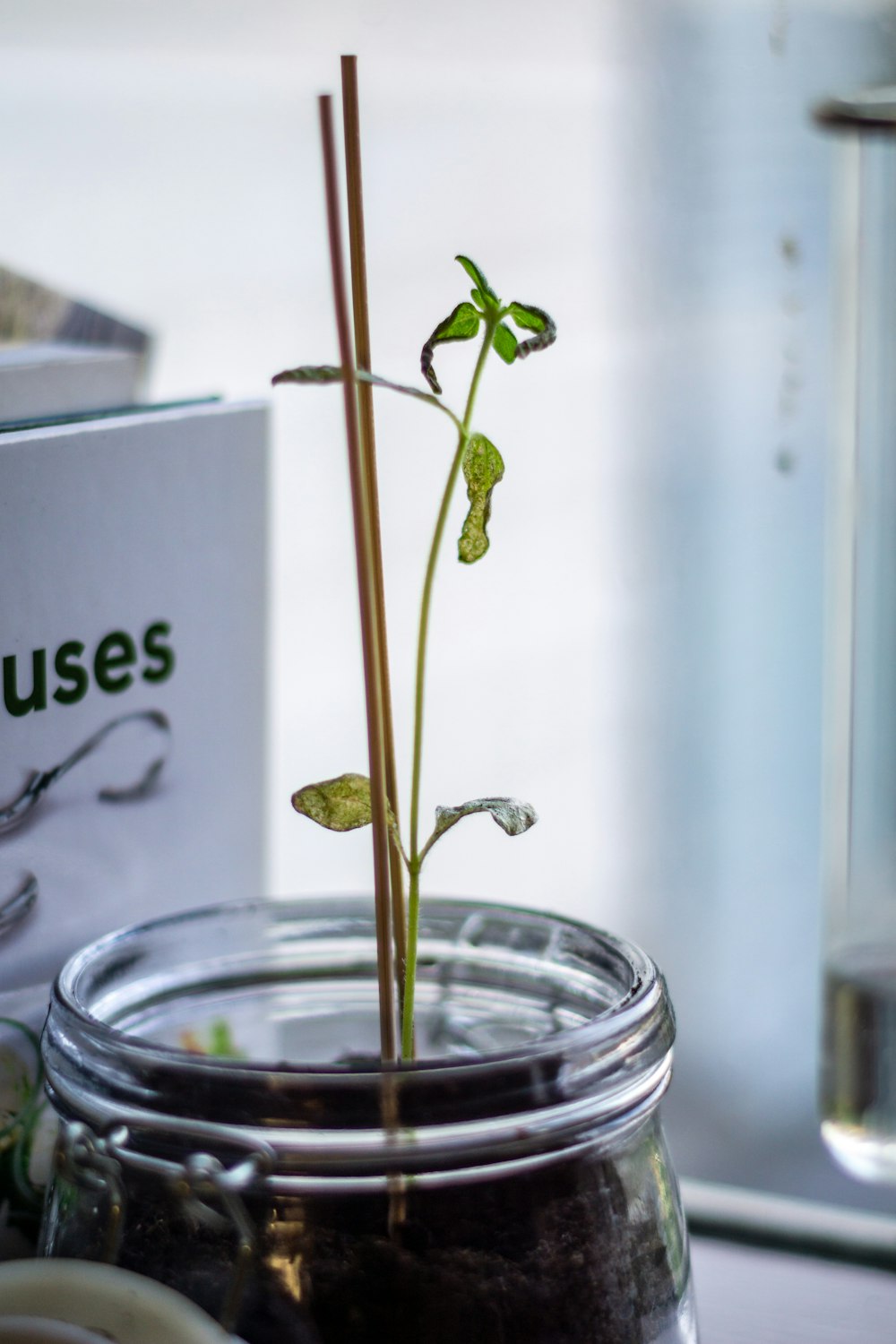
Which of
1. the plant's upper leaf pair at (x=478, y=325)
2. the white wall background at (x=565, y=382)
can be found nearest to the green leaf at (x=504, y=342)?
the plant's upper leaf pair at (x=478, y=325)

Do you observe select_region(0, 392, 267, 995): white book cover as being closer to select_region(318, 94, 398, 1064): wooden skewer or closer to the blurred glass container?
select_region(318, 94, 398, 1064): wooden skewer

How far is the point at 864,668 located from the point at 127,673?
0.28 meters

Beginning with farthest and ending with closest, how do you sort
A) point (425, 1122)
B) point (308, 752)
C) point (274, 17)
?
point (308, 752) → point (274, 17) → point (425, 1122)

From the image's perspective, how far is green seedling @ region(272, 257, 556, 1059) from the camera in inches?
11.6

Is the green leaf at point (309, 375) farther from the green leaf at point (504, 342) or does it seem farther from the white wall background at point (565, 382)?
the white wall background at point (565, 382)

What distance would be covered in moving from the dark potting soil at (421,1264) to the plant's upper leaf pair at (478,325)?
164 mm

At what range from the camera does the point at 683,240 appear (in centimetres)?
57

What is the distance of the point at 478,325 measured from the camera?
1.03 ft

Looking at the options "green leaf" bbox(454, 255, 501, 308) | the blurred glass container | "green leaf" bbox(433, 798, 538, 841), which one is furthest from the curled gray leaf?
the blurred glass container

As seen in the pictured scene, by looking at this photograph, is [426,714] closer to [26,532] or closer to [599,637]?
→ [599,637]

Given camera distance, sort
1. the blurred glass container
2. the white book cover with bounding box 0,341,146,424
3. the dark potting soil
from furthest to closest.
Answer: the blurred glass container
the white book cover with bounding box 0,341,146,424
the dark potting soil

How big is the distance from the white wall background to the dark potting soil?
314mm

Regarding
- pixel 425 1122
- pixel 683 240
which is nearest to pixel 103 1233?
pixel 425 1122

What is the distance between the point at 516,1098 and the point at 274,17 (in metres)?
0.40
